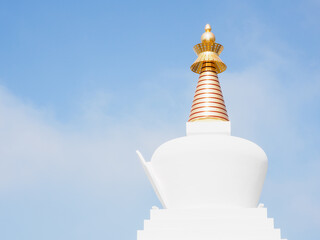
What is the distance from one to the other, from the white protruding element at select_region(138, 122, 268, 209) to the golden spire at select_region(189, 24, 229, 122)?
110 centimetres

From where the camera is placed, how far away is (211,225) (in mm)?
12336

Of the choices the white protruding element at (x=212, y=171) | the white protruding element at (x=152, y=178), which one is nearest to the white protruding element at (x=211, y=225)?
the white protruding element at (x=212, y=171)

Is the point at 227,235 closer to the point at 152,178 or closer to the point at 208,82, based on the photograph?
the point at 152,178

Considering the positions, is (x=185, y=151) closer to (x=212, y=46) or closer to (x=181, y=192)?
(x=181, y=192)

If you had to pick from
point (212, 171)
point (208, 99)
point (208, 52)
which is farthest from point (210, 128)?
point (208, 52)

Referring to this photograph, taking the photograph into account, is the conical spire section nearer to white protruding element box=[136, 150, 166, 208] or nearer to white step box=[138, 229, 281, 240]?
white protruding element box=[136, 150, 166, 208]

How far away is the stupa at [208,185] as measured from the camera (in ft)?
40.6

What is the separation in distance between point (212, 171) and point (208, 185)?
363 mm

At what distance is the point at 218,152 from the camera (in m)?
13.0

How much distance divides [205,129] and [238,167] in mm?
1438

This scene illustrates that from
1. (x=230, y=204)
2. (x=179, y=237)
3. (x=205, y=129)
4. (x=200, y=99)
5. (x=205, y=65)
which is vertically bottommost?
(x=179, y=237)

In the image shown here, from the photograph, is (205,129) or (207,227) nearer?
(207,227)

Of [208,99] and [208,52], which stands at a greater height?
[208,52]

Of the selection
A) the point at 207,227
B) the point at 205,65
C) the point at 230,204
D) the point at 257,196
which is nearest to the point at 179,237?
the point at 207,227
